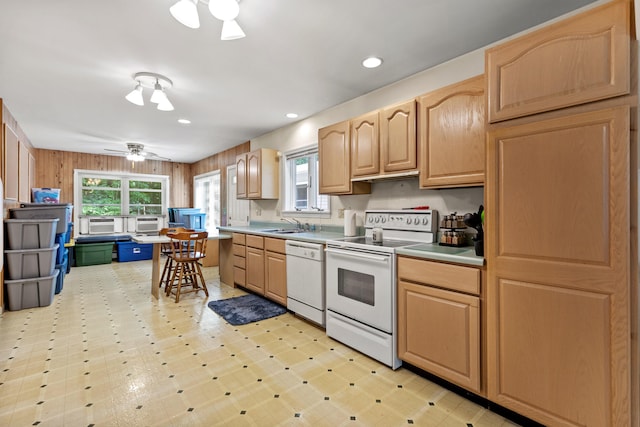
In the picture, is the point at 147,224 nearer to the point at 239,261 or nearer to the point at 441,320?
the point at 239,261

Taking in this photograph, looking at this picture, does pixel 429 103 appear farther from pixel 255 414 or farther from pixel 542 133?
pixel 255 414

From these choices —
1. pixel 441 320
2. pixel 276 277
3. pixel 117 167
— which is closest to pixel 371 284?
pixel 441 320

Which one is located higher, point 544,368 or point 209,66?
point 209,66

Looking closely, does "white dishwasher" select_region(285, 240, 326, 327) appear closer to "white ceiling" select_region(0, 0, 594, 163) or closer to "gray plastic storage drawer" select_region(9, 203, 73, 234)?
"white ceiling" select_region(0, 0, 594, 163)

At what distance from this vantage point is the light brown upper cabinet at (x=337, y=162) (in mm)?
2961

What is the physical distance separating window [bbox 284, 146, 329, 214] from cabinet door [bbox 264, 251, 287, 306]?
2.65ft

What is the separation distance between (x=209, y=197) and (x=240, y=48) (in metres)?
5.61

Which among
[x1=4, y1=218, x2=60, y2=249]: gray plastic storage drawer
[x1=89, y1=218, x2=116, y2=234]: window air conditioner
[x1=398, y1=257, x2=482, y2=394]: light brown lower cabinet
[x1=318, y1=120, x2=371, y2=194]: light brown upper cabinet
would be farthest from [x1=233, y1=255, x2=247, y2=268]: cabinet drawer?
[x1=89, y1=218, x2=116, y2=234]: window air conditioner

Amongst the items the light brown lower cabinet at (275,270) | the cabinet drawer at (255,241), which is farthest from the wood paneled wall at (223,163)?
the light brown lower cabinet at (275,270)

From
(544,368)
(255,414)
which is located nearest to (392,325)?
(544,368)

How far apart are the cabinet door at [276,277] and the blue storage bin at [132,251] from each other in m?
4.02

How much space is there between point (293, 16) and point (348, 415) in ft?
8.01

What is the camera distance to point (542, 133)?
4.88ft

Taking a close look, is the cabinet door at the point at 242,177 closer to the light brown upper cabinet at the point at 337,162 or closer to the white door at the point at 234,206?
the white door at the point at 234,206
